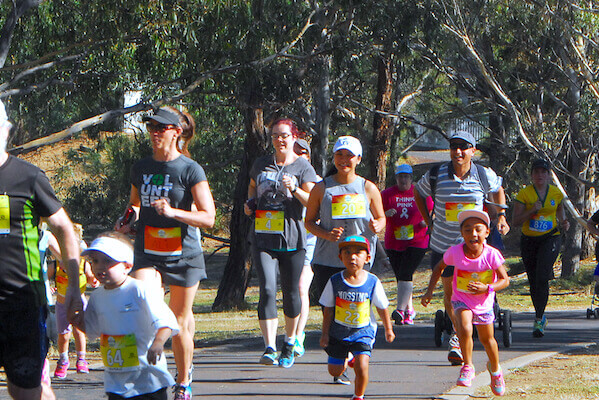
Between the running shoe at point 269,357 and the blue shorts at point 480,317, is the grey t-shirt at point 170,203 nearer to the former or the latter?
the running shoe at point 269,357

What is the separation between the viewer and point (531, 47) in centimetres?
2062

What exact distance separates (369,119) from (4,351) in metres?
24.1

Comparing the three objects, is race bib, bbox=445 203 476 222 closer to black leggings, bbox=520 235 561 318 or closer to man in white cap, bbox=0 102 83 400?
black leggings, bbox=520 235 561 318

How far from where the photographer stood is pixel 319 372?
24.0 feet

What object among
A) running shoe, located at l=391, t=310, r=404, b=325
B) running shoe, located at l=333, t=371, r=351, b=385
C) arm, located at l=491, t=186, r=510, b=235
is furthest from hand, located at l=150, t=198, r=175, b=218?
running shoe, located at l=391, t=310, r=404, b=325

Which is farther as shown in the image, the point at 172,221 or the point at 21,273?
the point at 172,221

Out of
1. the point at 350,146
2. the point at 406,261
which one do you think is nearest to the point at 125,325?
the point at 350,146

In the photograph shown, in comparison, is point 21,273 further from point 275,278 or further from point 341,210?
point 275,278

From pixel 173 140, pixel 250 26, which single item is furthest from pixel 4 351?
pixel 250 26

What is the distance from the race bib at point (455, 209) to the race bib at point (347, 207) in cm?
94

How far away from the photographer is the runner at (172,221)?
235 inches

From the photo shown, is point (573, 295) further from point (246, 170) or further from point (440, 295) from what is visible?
point (246, 170)

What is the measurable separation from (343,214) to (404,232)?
146 inches

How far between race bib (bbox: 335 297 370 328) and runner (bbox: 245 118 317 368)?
4.51 ft
